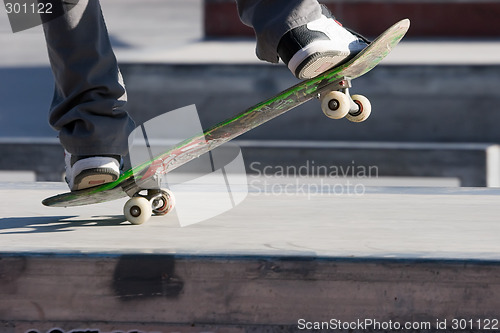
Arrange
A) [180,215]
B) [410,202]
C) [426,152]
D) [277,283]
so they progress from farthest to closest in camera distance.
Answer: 1. [426,152]
2. [410,202]
3. [180,215]
4. [277,283]

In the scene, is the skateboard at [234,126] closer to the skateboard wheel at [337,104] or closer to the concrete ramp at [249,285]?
the skateboard wheel at [337,104]

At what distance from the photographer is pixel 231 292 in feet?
7.02

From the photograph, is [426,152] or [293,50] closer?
[293,50]

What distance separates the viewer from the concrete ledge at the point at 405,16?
376 inches

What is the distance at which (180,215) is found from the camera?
2.88 m

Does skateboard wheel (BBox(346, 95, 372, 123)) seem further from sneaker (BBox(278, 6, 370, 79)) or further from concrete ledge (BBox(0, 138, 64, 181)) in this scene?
concrete ledge (BBox(0, 138, 64, 181))

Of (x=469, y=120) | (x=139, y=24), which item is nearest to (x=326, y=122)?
(x=469, y=120)

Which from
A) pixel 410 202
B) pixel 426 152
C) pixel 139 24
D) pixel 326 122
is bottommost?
pixel 410 202

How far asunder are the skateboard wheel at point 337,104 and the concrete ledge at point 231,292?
0.67 meters

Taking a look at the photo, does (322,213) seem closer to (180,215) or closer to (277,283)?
(180,215)

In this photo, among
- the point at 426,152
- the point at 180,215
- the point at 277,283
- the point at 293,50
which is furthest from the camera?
the point at 426,152

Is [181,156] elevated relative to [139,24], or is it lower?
lower

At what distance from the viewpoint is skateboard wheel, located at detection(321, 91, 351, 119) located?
2645 mm

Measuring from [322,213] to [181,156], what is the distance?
0.53 meters
